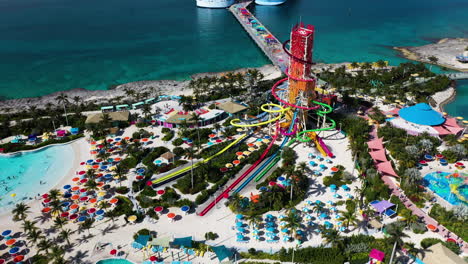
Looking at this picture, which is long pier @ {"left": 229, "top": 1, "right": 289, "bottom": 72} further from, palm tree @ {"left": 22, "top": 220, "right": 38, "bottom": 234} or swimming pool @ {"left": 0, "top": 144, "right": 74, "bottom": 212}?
palm tree @ {"left": 22, "top": 220, "right": 38, "bottom": 234}

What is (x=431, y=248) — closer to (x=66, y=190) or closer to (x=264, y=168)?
(x=264, y=168)

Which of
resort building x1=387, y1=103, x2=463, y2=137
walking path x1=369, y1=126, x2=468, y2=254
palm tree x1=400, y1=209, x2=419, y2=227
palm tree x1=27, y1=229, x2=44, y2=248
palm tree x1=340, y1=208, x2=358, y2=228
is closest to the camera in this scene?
palm tree x1=27, y1=229, x2=44, y2=248

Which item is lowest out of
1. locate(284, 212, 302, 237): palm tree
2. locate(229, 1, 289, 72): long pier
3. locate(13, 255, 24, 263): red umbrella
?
locate(13, 255, 24, 263): red umbrella

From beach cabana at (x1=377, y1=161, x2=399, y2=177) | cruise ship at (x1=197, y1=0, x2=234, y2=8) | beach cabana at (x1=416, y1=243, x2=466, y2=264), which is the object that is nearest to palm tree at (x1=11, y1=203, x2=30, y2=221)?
beach cabana at (x1=416, y1=243, x2=466, y2=264)

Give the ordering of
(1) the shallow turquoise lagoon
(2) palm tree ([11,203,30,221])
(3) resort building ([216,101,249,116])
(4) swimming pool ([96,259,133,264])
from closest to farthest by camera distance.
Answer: (4) swimming pool ([96,259,133,264]) → (2) palm tree ([11,203,30,221]) → (3) resort building ([216,101,249,116]) → (1) the shallow turquoise lagoon

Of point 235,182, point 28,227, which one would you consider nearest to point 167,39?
point 235,182

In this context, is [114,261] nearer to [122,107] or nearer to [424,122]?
[122,107]

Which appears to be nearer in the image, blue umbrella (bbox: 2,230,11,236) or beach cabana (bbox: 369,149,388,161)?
blue umbrella (bbox: 2,230,11,236)

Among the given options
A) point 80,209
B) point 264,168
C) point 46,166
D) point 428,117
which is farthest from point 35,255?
point 428,117
